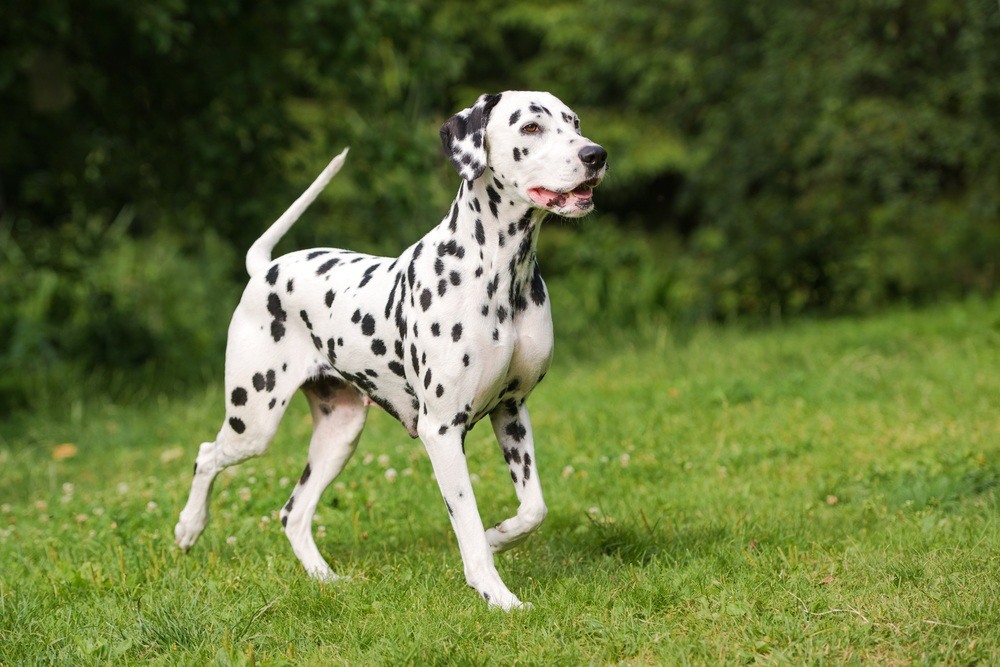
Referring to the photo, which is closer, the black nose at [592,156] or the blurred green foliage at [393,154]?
the black nose at [592,156]

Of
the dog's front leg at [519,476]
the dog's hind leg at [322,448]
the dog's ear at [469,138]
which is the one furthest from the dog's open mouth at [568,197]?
the dog's hind leg at [322,448]

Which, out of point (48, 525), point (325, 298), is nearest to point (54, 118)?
point (48, 525)

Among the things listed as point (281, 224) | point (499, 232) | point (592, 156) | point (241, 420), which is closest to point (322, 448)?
point (241, 420)

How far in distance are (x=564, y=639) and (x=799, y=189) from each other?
9557 mm

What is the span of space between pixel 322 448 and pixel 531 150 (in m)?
1.69

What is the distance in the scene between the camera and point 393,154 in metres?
10.3

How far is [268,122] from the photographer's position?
404 inches

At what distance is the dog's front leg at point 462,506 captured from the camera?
4242 millimetres

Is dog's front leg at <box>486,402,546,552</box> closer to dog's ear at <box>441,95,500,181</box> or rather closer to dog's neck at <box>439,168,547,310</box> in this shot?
dog's neck at <box>439,168,547,310</box>

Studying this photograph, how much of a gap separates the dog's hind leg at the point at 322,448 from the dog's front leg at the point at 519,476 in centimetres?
75

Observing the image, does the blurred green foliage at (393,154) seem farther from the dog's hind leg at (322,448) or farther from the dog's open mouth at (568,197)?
the dog's open mouth at (568,197)

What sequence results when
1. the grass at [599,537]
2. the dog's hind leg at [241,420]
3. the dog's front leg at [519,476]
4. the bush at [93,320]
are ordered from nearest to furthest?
the grass at [599,537] → the dog's front leg at [519,476] → the dog's hind leg at [241,420] → the bush at [93,320]

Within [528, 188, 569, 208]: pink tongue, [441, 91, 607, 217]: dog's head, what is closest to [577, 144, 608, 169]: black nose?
[441, 91, 607, 217]: dog's head

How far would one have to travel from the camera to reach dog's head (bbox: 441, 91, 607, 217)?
4133 mm
